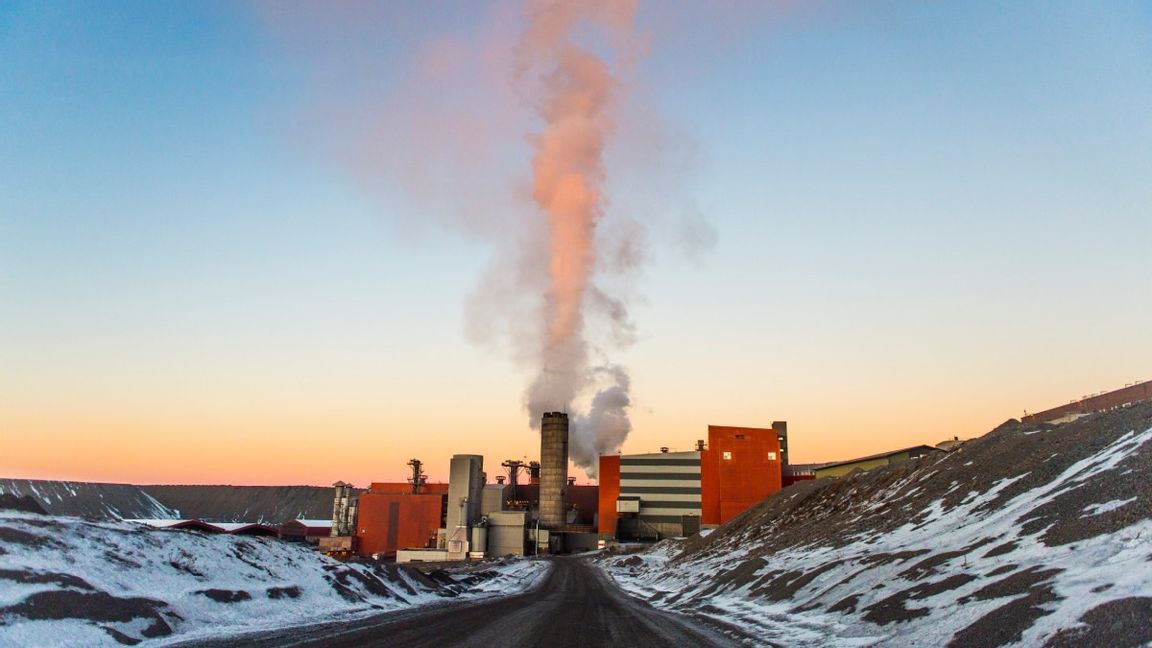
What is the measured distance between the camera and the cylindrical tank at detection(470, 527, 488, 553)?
112500 mm

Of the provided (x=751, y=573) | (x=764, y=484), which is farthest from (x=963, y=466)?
(x=764, y=484)

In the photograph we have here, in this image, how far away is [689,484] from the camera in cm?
12525

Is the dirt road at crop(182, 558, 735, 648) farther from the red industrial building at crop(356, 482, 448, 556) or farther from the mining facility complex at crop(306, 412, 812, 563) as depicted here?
the red industrial building at crop(356, 482, 448, 556)

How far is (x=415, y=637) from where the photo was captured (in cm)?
1898

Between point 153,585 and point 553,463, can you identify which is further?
point 553,463

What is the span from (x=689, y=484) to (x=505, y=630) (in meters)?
109

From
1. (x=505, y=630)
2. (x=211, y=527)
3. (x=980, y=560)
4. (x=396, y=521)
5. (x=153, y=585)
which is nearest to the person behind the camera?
(x=980, y=560)

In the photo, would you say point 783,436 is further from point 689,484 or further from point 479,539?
point 479,539

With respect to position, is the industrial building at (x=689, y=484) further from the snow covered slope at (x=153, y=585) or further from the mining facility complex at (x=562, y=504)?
the snow covered slope at (x=153, y=585)

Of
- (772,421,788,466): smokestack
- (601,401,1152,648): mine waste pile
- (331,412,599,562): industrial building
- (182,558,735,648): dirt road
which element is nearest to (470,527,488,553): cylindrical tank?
(331,412,599,562): industrial building

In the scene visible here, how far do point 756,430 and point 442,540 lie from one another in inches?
2351

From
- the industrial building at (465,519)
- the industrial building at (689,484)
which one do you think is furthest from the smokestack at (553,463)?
the industrial building at (689,484)

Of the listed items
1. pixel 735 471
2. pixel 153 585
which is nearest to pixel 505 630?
pixel 153 585

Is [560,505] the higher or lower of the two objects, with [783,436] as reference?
lower
